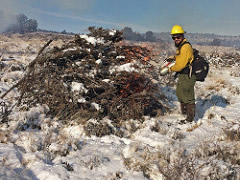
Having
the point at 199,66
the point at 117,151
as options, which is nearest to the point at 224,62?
the point at 199,66

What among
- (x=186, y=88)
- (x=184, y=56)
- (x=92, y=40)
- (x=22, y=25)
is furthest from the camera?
(x=22, y=25)

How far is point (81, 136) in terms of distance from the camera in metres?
3.73

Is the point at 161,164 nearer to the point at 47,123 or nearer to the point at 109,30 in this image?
the point at 47,123

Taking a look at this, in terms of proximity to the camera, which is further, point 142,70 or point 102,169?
point 142,70

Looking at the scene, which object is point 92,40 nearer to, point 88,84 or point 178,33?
point 88,84

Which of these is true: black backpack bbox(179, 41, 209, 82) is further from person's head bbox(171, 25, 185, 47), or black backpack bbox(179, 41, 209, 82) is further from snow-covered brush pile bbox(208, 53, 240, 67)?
snow-covered brush pile bbox(208, 53, 240, 67)

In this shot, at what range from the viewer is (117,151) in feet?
10.4

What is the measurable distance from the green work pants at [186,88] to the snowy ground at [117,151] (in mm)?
577

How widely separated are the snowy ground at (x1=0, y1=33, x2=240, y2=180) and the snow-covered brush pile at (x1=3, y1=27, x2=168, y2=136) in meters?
0.31

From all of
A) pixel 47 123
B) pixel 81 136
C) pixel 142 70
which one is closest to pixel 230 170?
pixel 81 136

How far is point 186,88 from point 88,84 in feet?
7.57

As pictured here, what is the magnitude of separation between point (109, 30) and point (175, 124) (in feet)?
10.2

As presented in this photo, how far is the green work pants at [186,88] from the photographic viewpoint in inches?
176

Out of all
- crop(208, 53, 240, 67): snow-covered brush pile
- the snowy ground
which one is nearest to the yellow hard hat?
the snowy ground
